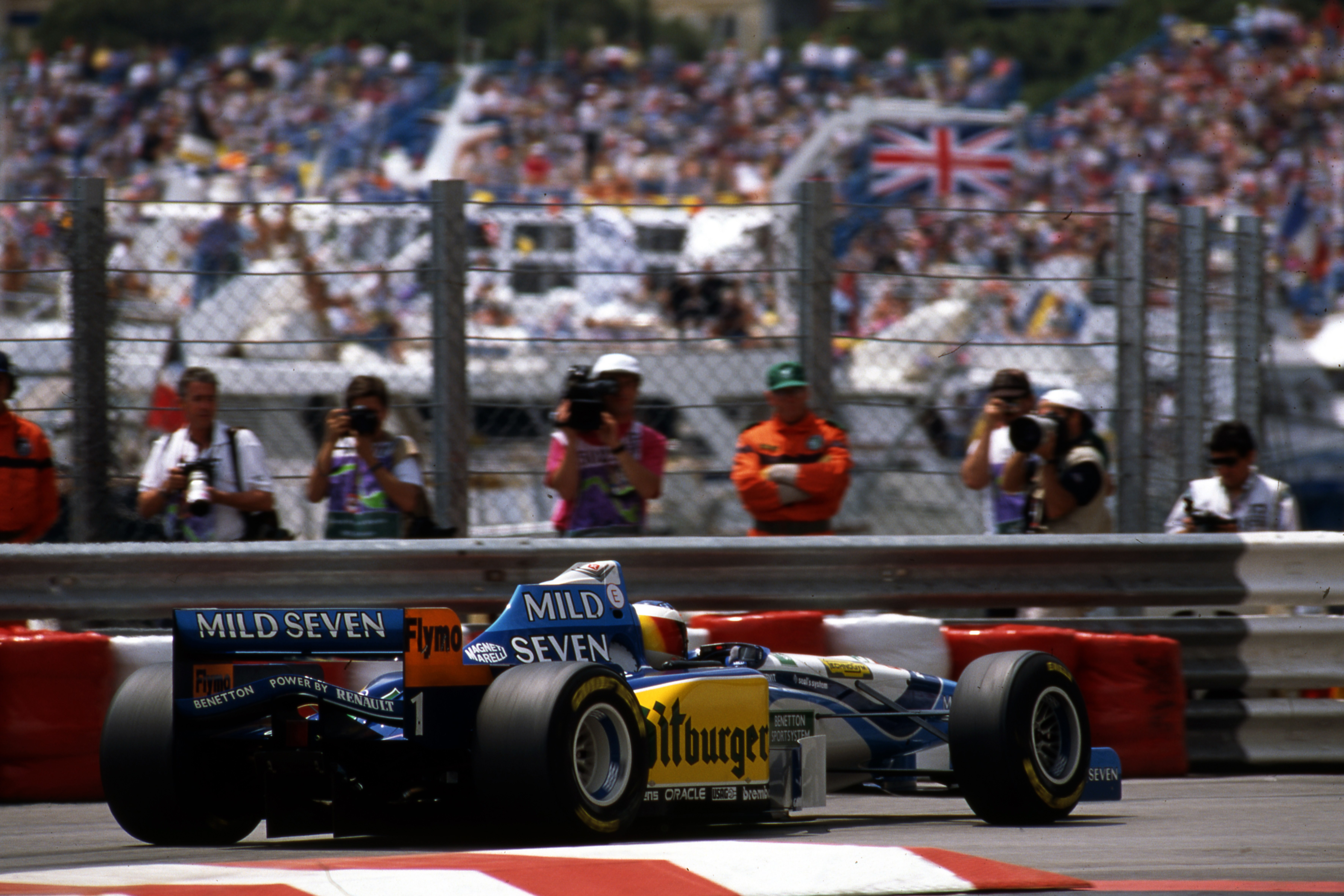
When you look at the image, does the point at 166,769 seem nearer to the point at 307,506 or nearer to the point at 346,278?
the point at 307,506

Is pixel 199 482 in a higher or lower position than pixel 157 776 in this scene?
higher

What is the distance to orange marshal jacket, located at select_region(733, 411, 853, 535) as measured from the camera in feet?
21.2

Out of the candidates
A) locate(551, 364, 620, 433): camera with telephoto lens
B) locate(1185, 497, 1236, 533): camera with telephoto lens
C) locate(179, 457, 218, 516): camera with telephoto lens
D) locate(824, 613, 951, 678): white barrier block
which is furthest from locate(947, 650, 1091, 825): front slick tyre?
locate(179, 457, 218, 516): camera with telephoto lens

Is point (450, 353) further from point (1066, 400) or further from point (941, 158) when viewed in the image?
point (941, 158)

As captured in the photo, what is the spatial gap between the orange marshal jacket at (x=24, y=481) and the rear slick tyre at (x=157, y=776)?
2067 millimetres

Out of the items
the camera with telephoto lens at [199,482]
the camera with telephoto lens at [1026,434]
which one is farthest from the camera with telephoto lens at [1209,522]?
the camera with telephoto lens at [199,482]

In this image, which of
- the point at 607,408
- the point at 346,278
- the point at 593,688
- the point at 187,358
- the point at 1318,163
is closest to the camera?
the point at 593,688

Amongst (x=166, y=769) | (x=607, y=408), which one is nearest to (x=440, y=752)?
(x=166, y=769)

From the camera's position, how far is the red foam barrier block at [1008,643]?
6.14 meters

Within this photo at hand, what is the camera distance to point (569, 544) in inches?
240

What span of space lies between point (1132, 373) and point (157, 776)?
4184 millimetres

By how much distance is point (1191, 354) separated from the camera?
7.04 meters

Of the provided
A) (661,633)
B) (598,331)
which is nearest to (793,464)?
(661,633)

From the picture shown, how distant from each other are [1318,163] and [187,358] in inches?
618
